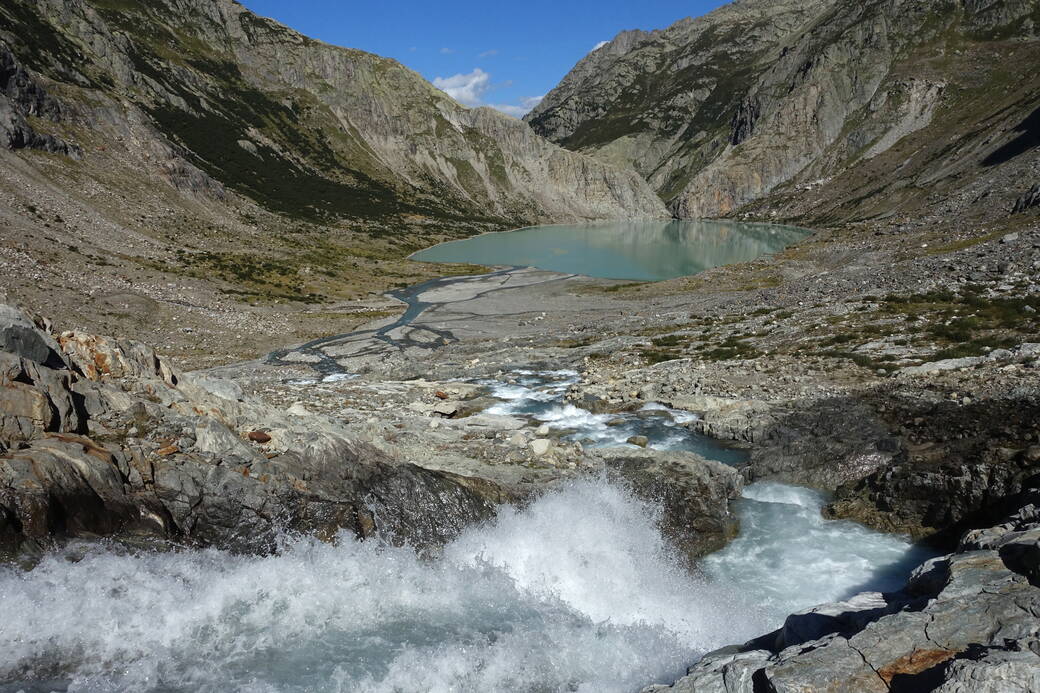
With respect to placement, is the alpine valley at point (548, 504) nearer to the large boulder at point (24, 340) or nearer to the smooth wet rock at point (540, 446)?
the large boulder at point (24, 340)

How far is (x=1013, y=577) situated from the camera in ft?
33.4

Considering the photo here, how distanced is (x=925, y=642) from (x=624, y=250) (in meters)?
135

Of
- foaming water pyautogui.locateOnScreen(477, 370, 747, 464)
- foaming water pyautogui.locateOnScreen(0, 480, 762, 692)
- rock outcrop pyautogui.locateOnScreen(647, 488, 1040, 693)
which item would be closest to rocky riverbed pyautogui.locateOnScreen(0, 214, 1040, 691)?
rock outcrop pyautogui.locateOnScreen(647, 488, 1040, 693)

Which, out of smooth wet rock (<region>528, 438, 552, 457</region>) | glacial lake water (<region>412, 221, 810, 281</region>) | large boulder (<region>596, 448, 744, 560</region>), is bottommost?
large boulder (<region>596, 448, 744, 560</region>)

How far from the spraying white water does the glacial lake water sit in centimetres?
7999

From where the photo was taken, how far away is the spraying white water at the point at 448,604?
10.6 metres

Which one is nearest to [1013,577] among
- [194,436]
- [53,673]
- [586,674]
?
[586,674]

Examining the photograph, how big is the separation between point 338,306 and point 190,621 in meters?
63.9

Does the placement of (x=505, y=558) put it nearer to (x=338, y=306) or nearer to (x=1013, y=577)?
(x=1013, y=577)

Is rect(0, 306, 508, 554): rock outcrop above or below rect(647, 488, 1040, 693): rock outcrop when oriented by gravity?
above

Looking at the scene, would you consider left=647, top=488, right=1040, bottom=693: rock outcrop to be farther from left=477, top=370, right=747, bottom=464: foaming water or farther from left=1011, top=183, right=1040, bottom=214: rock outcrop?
left=1011, top=183, right=1040, bottom=214: rock outcrop

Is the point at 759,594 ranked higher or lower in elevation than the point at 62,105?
lower

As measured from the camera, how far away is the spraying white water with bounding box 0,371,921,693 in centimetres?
1062

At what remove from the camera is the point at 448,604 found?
14008 millimetres
